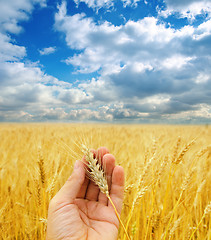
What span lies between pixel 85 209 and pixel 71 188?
0.31m

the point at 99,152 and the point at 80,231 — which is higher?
the point at 99,152

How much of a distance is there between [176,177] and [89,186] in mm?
1688

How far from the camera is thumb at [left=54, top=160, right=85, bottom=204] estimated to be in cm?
126

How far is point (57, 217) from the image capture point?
→ 1200 mm

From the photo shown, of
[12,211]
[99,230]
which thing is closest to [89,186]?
[99,230]

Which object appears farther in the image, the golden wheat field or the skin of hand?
the golden wheat field

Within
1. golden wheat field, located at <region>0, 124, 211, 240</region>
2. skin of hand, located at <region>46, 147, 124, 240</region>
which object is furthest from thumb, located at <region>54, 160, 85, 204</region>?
golden wheat field, located at <region>0, 124, 211, 240</region>

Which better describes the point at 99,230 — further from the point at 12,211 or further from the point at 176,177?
the point at 176,177

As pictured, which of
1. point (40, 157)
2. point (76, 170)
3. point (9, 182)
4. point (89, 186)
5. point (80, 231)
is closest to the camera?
point (80, 231)

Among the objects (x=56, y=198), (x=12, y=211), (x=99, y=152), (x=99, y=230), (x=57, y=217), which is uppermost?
(x=99, y=152)

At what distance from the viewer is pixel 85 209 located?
1.46 metres

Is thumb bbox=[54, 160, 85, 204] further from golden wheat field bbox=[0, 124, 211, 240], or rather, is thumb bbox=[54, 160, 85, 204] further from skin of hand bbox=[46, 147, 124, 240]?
golden wheat field bbox=[0, 124, 211, 240]

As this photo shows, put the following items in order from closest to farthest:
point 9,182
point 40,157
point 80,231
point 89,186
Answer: point 80,231 < point 40,157 < point 89,186 < point 9,182

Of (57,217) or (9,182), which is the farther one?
(9,182)
